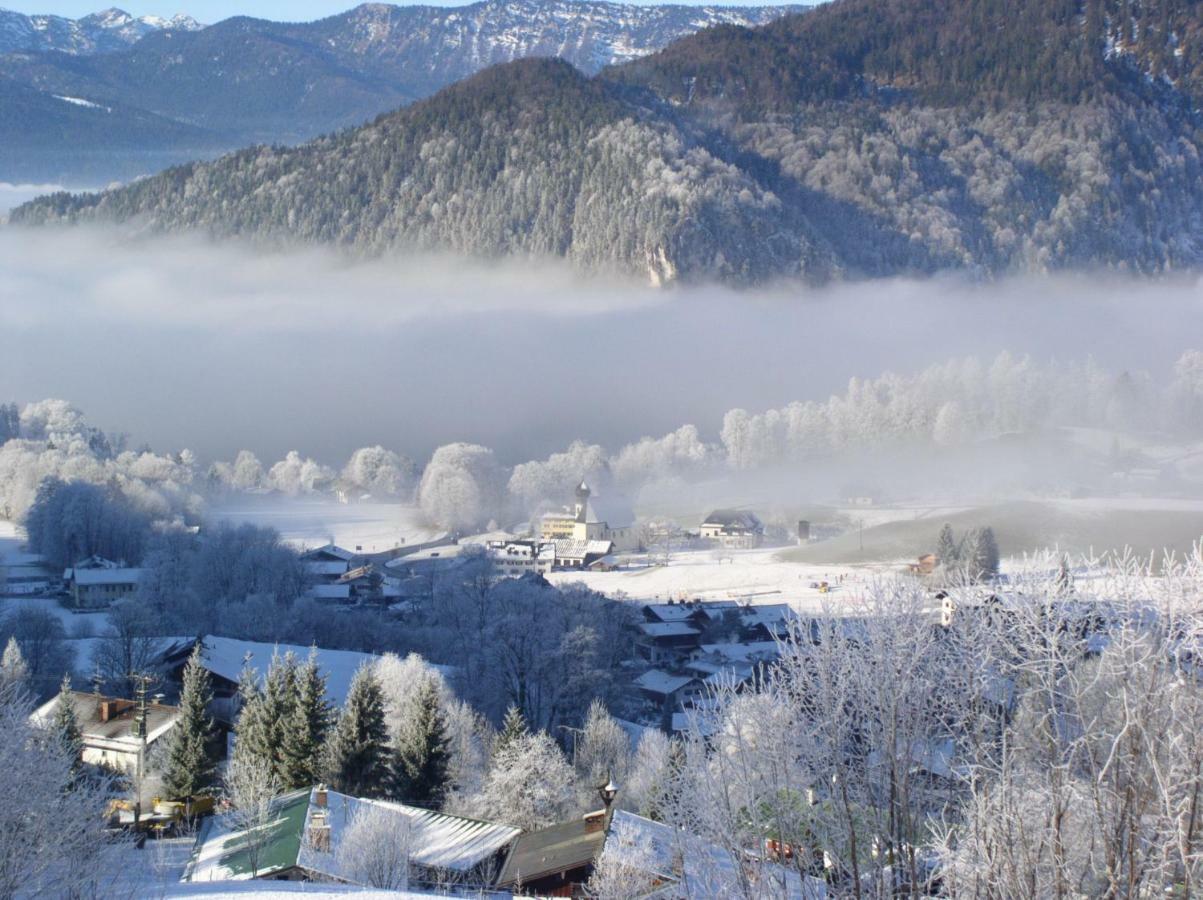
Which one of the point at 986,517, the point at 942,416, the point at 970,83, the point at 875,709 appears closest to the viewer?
the point at 875,709

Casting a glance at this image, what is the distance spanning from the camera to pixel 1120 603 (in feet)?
46.9

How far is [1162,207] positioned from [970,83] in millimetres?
26567

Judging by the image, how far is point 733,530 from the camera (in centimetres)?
8500

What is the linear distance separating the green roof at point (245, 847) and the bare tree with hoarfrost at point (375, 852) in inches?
33.0

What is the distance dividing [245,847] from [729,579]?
4702 centimetres

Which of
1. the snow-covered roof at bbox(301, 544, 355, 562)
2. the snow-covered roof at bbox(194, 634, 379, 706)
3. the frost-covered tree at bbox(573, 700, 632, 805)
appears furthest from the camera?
the snow-covered roof at bbox(301, 544, 355, 562)

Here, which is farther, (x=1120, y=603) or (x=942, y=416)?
(x=942, y=416)

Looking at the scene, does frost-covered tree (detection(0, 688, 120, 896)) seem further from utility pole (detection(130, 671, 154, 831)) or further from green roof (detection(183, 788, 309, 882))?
utility pole (detection(130, 671, 154, 831))

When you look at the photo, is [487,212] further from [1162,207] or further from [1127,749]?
[1127,749]

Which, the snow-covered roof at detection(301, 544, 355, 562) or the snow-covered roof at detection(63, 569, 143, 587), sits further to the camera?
the snow-covered roof at detection(301, 544, 355, 562)

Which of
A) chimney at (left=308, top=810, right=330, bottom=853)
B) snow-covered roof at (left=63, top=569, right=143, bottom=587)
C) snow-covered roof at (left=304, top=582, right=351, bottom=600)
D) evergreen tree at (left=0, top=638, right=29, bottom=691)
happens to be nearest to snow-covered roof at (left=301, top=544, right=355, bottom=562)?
snow-covered roof at (left=304, top=582, right=351, bottom=600)

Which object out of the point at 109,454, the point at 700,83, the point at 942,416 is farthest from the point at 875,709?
the point at 700,83

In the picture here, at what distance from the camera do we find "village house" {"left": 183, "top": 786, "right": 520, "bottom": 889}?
22781 millimetres

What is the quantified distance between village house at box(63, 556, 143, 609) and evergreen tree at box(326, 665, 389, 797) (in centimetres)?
3614
